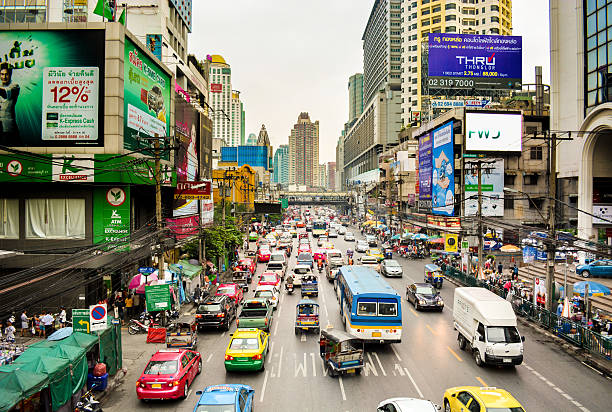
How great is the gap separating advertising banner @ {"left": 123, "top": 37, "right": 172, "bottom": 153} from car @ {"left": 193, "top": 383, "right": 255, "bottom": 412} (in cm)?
1913

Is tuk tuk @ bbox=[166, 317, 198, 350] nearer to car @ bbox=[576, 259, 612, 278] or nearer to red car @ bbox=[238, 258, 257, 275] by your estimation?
red car @ bbox=[238, 258, 257, 275]

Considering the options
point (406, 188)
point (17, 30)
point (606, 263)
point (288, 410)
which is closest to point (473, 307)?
point (288, 410)

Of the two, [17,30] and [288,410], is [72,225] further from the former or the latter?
[288,410]

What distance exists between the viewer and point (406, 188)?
283 feet

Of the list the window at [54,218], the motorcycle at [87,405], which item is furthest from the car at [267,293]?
the motorcycle at [87,405]

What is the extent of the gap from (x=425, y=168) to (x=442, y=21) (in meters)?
63.4

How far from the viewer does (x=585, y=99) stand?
40531 millimetres

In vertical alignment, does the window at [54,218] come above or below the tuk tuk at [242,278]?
above

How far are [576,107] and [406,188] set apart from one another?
44946 millimetres

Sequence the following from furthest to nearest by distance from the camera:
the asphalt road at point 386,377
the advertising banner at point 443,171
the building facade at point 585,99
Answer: the advertising banner at point 443,171 < the building facade at point 585,99 < the asphalt road at point 386,377

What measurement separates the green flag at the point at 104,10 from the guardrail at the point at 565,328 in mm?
32075

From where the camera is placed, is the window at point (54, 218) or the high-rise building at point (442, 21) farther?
the high-rise building at point (442, 21)

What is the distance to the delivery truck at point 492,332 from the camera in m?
17.2

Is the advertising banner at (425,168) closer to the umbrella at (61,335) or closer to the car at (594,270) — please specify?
the car at (594,270)
